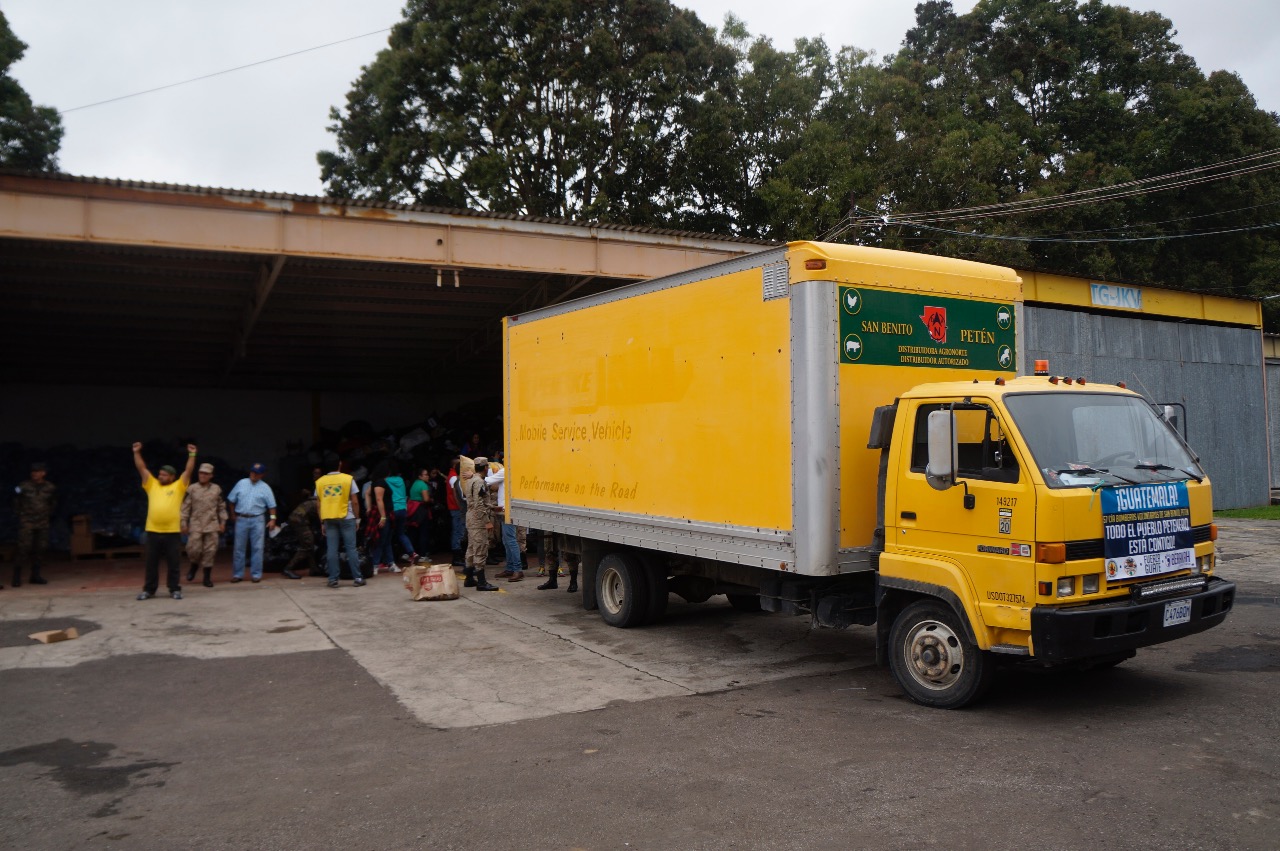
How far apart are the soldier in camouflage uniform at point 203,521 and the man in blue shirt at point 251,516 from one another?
38 centimetres

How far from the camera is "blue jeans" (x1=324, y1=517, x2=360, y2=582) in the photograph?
44.3 ft

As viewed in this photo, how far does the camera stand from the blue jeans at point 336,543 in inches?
531

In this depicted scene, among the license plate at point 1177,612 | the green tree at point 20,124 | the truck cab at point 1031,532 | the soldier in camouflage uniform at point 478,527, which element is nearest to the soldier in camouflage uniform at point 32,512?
the soldier in camouflage uniform at point 478,527

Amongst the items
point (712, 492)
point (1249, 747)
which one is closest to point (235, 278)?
point (712, 492)

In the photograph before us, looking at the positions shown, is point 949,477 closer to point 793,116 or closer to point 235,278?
point 235,278

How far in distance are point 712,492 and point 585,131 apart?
26234 millimetres

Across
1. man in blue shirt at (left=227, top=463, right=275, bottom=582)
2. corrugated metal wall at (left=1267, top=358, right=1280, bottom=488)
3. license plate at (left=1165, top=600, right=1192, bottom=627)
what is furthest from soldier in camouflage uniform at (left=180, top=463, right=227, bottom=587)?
corrugated metal wall at (left=1267, top=358, right=1280, bottom=488)

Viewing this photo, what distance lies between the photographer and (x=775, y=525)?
23.7ft

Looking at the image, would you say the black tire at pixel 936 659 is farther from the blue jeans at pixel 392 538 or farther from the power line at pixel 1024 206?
the power line at pixel 1024 206

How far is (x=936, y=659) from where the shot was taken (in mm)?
6609

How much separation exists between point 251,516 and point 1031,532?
11.7 m

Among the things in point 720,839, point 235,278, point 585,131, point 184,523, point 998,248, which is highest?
point 585,131

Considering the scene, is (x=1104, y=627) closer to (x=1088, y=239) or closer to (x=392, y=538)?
(x=392, y=538)

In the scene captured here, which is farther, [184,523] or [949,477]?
[184,523]
